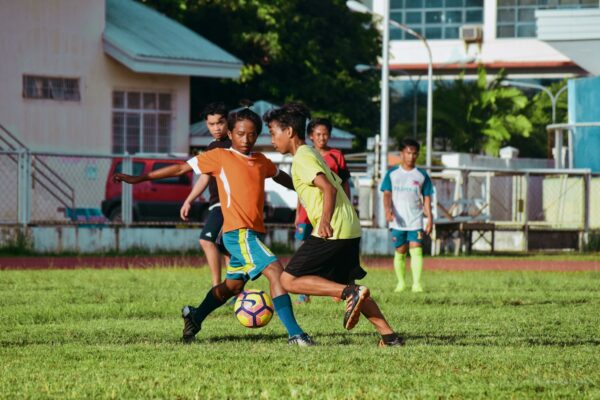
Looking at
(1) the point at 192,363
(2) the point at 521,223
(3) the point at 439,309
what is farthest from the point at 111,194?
(1) the point at 192,363

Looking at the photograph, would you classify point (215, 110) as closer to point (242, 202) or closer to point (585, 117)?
point (242, 202)

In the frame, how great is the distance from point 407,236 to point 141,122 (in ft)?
73.4

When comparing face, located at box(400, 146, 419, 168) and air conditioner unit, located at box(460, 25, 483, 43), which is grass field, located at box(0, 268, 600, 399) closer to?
face, located at box(400, 146, 419, 168)

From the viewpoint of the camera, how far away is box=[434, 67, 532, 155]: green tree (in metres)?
67.8

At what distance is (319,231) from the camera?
9.59 metres

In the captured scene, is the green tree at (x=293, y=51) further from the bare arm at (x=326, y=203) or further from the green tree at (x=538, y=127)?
the bare arm at (x=326, y=203)

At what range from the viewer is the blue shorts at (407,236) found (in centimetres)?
1655

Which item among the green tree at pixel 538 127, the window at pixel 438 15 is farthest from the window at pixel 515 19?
the green tree at pixel 538 127

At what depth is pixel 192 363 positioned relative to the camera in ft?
28.1

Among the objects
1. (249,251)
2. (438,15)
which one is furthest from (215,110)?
(438,15)

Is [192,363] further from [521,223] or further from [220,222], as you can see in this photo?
[521,223]

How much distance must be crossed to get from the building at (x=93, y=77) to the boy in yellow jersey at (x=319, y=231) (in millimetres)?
→ 26200

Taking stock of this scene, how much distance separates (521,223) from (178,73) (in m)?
11.0

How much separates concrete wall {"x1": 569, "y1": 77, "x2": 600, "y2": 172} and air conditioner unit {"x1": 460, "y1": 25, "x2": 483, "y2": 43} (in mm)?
61215
